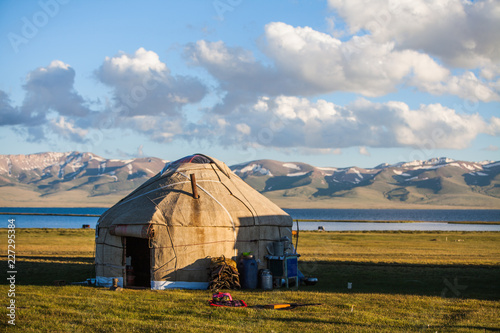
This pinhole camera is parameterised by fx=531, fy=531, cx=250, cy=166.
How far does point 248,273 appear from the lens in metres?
14.6

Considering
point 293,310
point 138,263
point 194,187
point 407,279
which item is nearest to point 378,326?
point 293,310

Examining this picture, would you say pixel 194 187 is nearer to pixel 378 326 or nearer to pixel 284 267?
pixel 284 267

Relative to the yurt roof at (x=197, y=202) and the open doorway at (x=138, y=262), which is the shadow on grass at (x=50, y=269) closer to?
the open doorway at (x=138, y=262)

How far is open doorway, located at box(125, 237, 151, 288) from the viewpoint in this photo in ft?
52.3

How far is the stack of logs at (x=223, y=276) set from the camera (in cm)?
1412

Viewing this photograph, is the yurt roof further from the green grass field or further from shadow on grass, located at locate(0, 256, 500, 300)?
shadow on grass, located at locate(0, 256, 500, 300)

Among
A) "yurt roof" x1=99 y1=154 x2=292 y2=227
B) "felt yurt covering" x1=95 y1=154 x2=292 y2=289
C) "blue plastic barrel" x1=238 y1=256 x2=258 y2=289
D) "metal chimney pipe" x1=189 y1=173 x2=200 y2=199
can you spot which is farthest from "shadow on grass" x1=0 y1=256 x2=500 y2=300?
"metal chimney pipe" x1=189 y1=173 x2=200 y2=199

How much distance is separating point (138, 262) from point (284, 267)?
4972 millimetres

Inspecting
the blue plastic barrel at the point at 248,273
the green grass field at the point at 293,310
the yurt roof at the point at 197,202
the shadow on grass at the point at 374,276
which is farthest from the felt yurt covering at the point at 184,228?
the shadow on grass at the point at 374,276

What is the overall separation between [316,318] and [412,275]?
884cm

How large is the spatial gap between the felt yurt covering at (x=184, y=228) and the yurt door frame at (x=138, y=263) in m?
0.03

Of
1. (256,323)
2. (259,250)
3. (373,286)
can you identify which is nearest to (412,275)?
(373,286)

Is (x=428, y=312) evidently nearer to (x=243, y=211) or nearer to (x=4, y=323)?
(x=243, y=211)

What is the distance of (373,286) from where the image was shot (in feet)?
50.5
